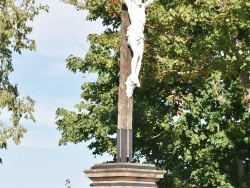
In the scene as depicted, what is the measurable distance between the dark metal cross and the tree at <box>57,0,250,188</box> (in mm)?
11103

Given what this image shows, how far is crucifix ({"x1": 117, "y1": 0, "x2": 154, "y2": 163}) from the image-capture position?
49.5 feet

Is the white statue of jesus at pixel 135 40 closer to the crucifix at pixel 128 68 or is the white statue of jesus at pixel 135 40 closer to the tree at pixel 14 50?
the crucifix at pixel 128 68

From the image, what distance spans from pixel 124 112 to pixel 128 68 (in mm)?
936

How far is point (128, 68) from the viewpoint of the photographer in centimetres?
1549

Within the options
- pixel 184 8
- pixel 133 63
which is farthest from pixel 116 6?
pixel 133 63

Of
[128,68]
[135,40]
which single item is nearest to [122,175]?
[128,68]

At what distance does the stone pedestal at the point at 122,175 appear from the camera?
14391mm

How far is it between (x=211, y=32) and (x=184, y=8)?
1.41 meters

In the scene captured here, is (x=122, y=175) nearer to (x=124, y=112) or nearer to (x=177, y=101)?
(x=124, y=112)

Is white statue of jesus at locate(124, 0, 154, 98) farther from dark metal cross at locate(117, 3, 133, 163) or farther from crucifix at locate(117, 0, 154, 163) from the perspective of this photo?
dark metal cross at locate(117, 3, 133, 163)

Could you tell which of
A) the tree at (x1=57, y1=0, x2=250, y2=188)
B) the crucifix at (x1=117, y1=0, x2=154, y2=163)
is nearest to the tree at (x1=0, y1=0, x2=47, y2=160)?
the tree at (x1=57, y1=0, x2=250, y2=188)

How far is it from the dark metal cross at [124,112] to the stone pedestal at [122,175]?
0.48 meters

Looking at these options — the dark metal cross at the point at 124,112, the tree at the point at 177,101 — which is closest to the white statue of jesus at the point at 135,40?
the dark metal cross at the point at 124,112

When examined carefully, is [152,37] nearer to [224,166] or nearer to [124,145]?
[224,166]
